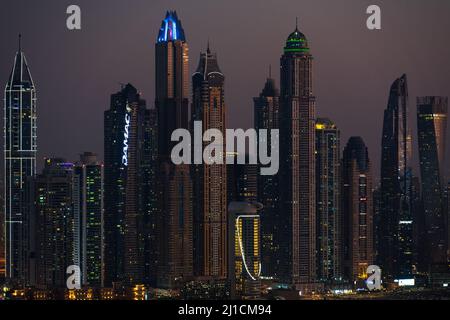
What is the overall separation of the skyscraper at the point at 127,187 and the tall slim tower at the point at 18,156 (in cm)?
100

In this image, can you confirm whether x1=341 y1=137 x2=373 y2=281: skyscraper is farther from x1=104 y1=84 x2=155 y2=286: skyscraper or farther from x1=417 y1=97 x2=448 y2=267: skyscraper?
x1=104 y1=84 x2=155 y2=286: skyscraper

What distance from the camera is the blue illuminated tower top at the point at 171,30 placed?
8531 millimetres

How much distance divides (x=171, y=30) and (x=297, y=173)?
4.71 meters

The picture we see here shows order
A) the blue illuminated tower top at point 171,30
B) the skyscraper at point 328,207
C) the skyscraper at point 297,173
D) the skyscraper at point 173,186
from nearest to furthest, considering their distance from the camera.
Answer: the blue illuminated tower top at point 171,30
the skyscraper at point 173,186
the skyscraper at point 297,173
the skyscraper at point 328,207

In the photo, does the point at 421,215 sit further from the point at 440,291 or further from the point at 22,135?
the point at 22,135

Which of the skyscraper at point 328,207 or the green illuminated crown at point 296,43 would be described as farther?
the skyscraper at point 328,207

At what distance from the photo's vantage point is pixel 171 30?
29.9ft

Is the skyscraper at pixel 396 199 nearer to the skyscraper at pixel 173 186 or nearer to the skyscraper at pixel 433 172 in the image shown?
the skyscraper at pixel 433 172

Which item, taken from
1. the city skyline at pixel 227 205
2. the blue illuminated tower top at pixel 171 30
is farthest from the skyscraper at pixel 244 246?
the blue illuminated tower top at pixel 171 30

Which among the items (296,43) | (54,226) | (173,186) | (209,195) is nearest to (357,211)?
(209,195)

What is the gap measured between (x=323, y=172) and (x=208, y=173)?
1.92 meters

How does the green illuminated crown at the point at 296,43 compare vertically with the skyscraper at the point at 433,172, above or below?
above

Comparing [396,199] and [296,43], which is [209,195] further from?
[296,43]
